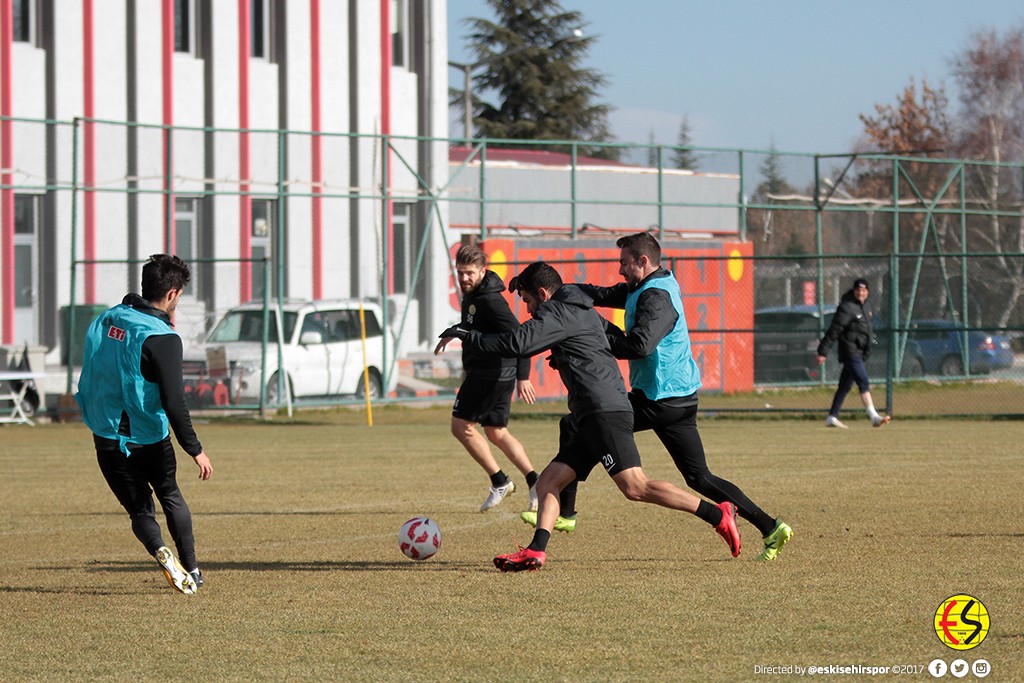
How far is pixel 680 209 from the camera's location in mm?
35875

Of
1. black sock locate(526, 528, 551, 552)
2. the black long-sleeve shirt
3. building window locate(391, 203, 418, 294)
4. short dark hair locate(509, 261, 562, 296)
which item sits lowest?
black sock locate(526, 528, 551, 552)

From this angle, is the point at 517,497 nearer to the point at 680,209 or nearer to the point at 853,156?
the point at 853,156

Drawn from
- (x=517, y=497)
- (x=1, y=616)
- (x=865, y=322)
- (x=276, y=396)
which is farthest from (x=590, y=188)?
(x=1, y=616)

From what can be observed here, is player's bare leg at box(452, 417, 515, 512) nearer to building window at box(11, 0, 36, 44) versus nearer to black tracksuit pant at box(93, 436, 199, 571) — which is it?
black tracksuit pant at box(93, 436, 199, 571)

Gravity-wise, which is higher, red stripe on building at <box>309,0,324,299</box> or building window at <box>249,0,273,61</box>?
building window at <box>249,0,273,61</box>

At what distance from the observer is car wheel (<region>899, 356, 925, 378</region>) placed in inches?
1217

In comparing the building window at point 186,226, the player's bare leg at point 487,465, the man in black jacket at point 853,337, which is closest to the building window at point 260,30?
the building window at point 186,226

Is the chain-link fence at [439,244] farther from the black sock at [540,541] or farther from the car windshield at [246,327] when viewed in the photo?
the black sock at [540,541]

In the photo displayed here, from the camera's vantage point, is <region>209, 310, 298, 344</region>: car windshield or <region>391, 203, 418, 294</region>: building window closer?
<region>209, 310, 298, 344</region>: car windshield

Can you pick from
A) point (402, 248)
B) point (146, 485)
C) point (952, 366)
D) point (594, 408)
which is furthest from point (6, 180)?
point (594, 408)

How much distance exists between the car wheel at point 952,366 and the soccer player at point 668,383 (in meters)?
22.8

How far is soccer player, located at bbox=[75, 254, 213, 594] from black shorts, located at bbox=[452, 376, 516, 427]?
4.03 metres

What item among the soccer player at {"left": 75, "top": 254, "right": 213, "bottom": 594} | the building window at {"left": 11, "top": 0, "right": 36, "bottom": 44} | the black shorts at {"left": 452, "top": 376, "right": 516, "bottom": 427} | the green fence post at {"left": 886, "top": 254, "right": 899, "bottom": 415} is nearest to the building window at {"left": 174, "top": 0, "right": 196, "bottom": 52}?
the building window at {"left": 11, "top": 0, "right": 36, "bottom": 44}

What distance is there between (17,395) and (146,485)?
15.4 m
